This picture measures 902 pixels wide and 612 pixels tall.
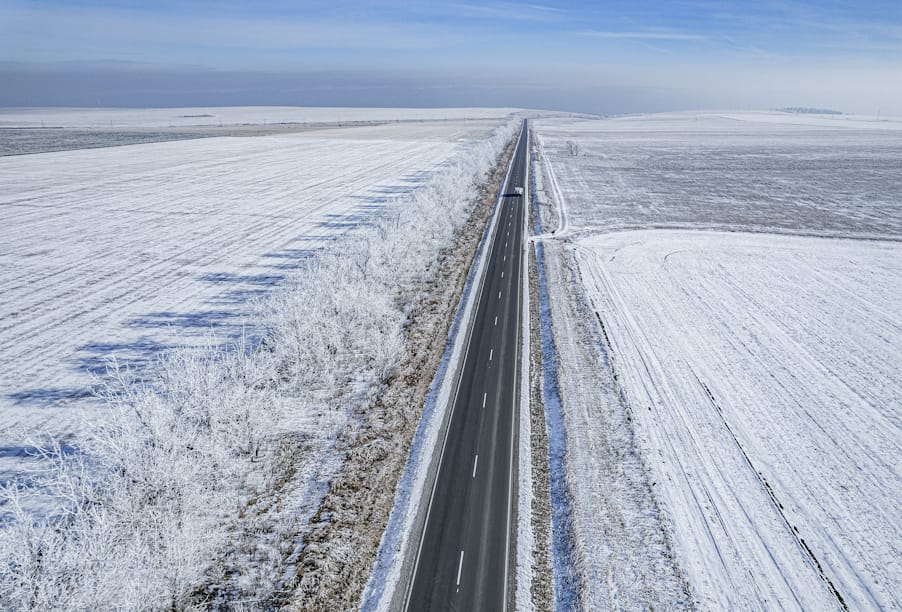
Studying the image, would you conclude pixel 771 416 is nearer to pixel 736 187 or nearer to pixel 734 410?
pixel 734 410

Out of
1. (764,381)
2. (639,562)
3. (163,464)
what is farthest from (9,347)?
(764,381)

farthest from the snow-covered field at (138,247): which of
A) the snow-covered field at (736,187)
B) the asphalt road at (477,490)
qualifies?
the snow-covered field at (736,187)

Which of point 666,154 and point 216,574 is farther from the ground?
point 666,154

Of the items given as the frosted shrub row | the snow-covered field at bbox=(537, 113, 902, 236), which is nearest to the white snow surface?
the frosted shrub row

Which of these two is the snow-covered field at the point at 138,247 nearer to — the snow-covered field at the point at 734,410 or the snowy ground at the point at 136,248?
the snowy ground at the point at 136,248

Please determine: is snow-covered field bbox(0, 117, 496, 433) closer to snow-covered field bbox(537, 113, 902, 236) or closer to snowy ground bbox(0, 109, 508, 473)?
snowy ground bbox(0, 109, 508, 473)

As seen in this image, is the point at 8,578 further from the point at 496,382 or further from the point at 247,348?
the point at 496,382
